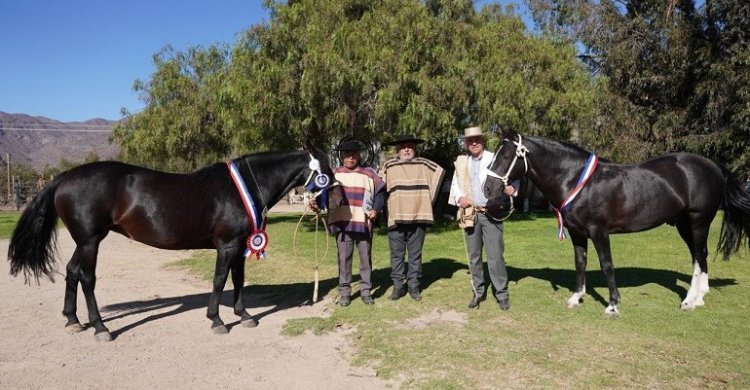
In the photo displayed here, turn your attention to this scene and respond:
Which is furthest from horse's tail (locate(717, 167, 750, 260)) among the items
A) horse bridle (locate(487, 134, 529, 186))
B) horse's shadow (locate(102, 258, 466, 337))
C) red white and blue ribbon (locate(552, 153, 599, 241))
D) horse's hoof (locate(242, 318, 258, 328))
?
horse's hoof (locate(242, 318, 258, 328))

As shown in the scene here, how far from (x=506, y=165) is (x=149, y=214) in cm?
364

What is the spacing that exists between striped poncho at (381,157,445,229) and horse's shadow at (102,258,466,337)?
1.21 metres

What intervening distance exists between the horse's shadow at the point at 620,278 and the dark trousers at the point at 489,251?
4.09 feet

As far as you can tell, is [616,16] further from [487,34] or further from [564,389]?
[564,389]

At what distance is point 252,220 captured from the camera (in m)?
5.19

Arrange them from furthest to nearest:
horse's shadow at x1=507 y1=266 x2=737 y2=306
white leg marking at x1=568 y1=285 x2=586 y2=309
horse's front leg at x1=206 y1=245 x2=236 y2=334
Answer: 1. horse's shadow at x1=507 y1=266 x2=737 y2=306
2. white leg marking at x1=568 y1=285 x2=586 y2=309
3. horse's front leg at x1=206 y1=245 x2=236 y2=334

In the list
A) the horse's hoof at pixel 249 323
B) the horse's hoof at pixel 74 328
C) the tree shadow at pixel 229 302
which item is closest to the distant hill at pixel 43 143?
the tree shadow at pixel 229 302

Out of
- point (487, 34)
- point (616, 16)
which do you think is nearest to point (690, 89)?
point (616, 16)

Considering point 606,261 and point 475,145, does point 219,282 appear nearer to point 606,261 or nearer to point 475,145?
point 475,145

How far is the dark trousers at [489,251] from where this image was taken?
550 cm

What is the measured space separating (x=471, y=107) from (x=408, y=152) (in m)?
6.90

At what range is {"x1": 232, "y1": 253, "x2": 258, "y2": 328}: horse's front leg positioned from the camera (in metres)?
5.24

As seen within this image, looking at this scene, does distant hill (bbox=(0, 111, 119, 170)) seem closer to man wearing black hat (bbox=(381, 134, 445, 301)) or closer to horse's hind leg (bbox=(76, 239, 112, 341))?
horse's hind leg (bbox=(76, 239, 112, 341))

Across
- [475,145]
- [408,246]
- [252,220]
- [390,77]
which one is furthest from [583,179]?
[390,77]
